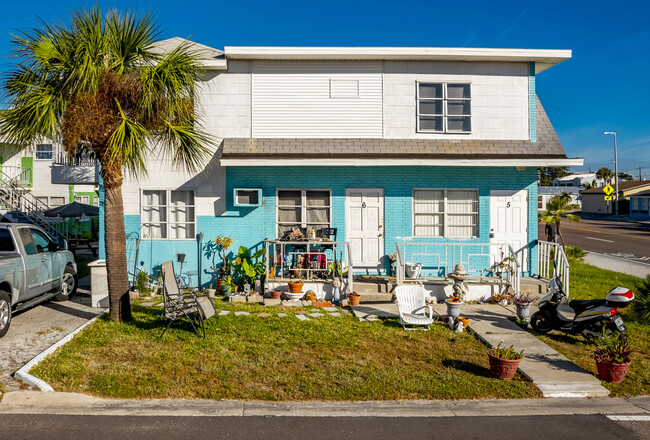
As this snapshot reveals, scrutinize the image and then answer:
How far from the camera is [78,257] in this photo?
800 inches

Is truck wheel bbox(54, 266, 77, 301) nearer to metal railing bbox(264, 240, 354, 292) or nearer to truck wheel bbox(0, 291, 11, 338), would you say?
truck wheel bbox(0, 291, 11, 338)

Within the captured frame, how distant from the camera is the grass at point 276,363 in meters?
6.10

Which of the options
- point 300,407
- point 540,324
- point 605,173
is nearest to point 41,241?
point 300,407

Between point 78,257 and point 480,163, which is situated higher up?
point 480,163

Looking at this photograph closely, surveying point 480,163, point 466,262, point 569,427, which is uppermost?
point 480,163

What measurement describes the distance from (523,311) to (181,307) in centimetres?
667

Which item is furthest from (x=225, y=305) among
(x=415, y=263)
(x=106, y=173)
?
(x=415, y=263)

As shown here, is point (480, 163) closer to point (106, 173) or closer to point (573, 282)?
point (573, 282)

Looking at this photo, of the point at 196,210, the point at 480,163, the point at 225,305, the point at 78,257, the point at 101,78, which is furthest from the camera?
the point at 78,257

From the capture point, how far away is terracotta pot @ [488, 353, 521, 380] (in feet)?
21.2

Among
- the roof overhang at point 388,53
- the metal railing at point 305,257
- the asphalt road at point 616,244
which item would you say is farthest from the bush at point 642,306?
the asphalt road at point 616,244

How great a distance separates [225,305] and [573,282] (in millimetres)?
9876

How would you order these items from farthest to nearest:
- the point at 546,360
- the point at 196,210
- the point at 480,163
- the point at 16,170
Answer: the point at 16,170 < the point at 196,210 < the point at 480,163 < the point at 546,360

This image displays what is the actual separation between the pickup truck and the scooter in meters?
9.66
